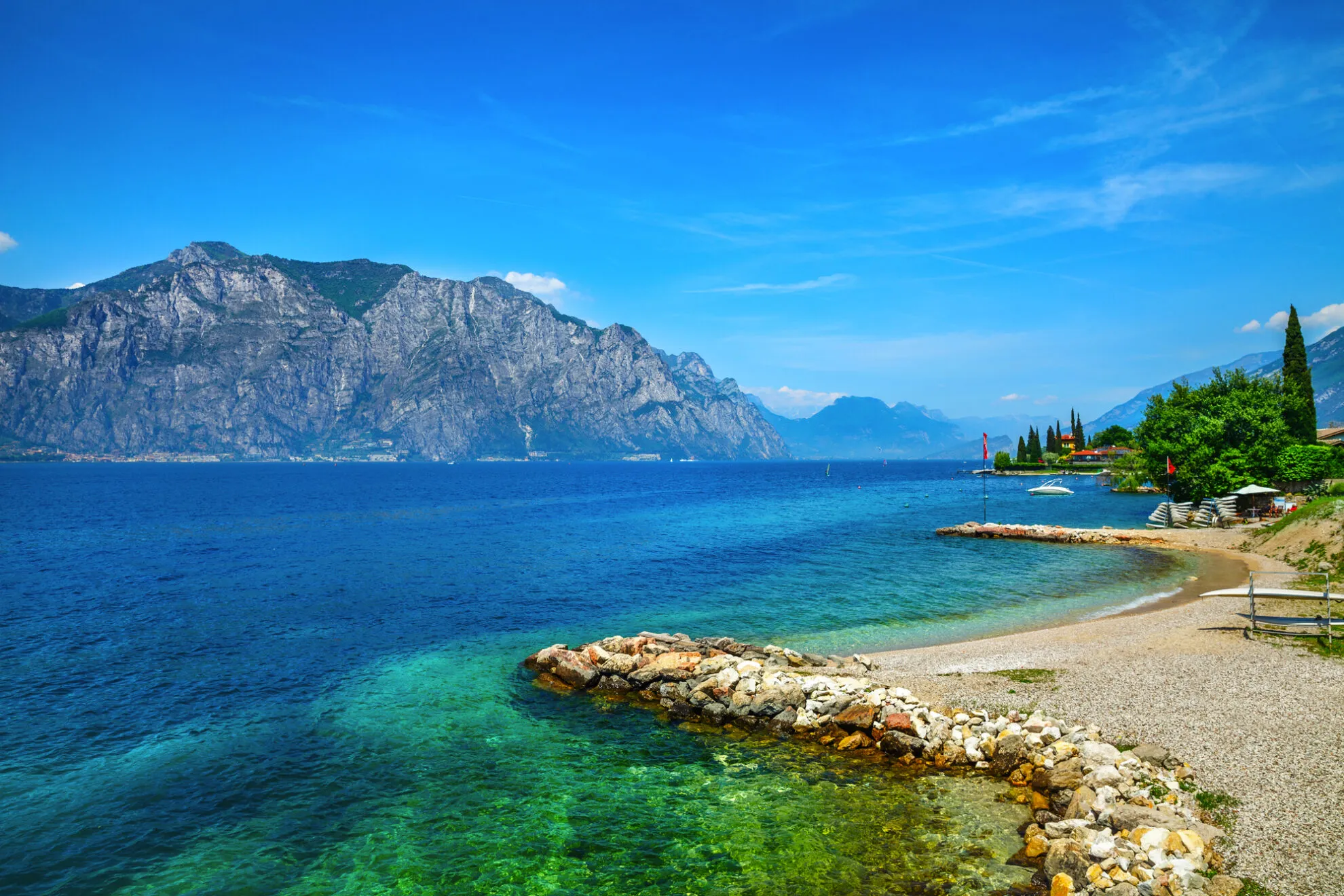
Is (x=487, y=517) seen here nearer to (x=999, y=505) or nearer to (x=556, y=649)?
(x=556, y=649)

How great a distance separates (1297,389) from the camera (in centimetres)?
7512

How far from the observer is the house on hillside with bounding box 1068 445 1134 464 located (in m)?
182

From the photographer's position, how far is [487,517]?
86875 mm

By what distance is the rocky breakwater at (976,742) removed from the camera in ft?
37.7

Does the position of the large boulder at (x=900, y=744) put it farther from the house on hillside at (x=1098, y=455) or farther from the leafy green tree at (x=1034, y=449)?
the house on hillside at (x=1098, y=455)

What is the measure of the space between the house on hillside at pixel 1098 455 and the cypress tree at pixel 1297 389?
10010 cm

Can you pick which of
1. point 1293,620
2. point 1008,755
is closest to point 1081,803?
point 1008,755

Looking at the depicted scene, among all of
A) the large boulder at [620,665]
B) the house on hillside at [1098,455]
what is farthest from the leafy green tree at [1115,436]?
the large boulder at [620,665]

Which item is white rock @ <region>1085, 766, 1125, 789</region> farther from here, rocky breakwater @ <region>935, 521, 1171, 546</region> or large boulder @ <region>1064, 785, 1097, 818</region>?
rocky breakwater @ <region>935, 521, 1171, 546</region>

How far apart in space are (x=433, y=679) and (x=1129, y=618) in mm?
29853

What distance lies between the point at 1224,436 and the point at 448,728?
242ft

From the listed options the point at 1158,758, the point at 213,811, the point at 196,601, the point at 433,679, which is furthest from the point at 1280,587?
the point at 196,601

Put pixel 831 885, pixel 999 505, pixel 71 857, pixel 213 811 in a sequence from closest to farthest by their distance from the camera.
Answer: pixel 831 885
pixel 71 857
pixel 213 811
pixel 999 505

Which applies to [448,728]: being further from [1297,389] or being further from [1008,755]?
[1297,389]
